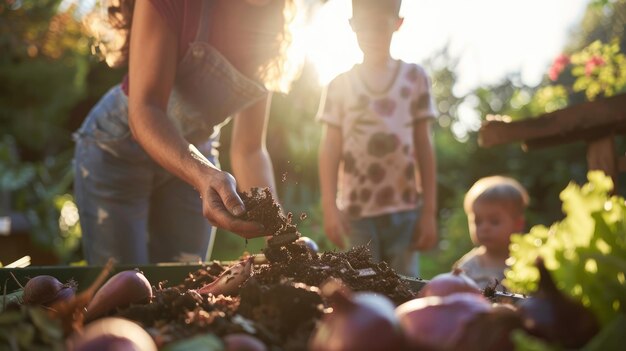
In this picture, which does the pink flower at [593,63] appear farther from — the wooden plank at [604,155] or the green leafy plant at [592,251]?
the green leafy plant at [592,251]

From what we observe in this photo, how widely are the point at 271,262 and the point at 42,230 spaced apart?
8.74 metres

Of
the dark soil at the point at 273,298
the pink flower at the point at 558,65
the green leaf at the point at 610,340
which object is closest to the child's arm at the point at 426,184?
the dark soil at the point at 273,298

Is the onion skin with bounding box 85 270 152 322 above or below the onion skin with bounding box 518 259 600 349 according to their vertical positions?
below

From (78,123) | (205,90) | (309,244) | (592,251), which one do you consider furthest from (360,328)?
(78,123)

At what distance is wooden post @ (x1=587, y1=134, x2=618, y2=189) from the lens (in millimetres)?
3254

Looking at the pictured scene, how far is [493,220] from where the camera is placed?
4.80 metres

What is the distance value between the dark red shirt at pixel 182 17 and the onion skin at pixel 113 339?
155 cm

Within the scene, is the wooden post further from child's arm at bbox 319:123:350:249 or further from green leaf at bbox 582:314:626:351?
green leaf at bbox 582:314:626:351

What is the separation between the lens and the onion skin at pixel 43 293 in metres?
1.62

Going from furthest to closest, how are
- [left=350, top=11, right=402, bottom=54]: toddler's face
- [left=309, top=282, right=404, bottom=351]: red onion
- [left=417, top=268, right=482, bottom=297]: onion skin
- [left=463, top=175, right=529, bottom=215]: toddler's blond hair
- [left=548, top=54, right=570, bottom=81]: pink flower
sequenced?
[left=548, top=54, right=570, bottom=81]: pink flower, [left=463, top=175, right=529, bottom=215]: toddler's blond hair, [left=350, top=11, right=402, bottom=54]: toddler's face, [left=417, top=268, right=482, bottom=297]: onion skin, [left=309, top=282, right=404, bottom=351]: red onion

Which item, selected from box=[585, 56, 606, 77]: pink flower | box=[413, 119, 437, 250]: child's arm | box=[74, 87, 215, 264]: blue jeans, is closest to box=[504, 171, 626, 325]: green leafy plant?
box=[74, 87, 215, 264]: blue jeans

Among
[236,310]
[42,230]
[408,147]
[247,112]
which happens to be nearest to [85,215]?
[247,112]

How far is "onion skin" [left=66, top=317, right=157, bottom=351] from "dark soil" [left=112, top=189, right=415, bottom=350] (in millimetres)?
115

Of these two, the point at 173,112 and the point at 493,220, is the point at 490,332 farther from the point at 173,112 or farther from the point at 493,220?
the point at 493,220
